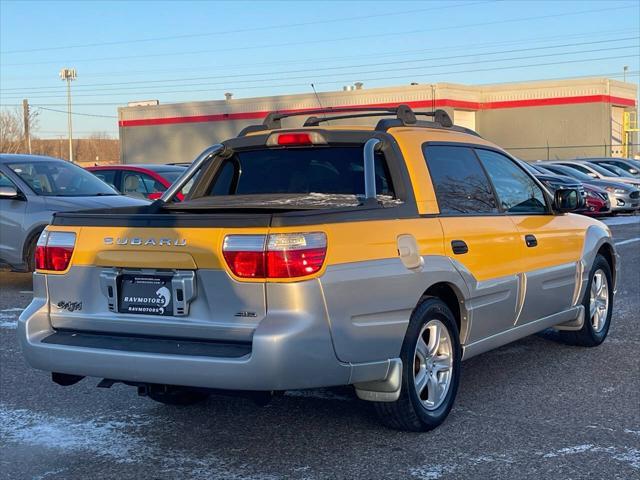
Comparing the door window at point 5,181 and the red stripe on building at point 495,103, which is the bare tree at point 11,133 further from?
the door window at point 5,181

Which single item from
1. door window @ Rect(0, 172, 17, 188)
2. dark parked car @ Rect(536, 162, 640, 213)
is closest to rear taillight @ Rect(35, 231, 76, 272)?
door window @ Rect(0, 172, 17, 188)

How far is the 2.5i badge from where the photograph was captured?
4.67 meters

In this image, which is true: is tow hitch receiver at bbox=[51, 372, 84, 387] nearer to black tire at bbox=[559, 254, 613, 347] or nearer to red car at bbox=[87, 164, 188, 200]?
black tire at bbox=[559, 254, 613, 347]

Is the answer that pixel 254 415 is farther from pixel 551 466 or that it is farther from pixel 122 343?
pixel 551 466

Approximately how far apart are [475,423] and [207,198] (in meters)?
2.32

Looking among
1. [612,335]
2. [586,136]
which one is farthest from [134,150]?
[612,335]

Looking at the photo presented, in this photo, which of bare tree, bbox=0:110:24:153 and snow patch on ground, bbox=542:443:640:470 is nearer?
snow patch on ground, bbox=542:443:640:470

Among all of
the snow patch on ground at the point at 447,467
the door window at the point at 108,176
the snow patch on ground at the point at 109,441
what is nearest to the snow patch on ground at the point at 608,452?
the snow patch on ground at the point at 447,467

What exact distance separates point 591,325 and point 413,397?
298 centimetres

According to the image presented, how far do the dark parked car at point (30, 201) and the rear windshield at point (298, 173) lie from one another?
4.90 meters

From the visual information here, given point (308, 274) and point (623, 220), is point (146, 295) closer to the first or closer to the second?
point (308, 274)

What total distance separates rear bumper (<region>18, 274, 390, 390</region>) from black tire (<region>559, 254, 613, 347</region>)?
128 inches

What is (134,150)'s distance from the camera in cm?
6141

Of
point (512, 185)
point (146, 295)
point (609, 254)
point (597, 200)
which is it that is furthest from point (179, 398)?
point (597, 200)
